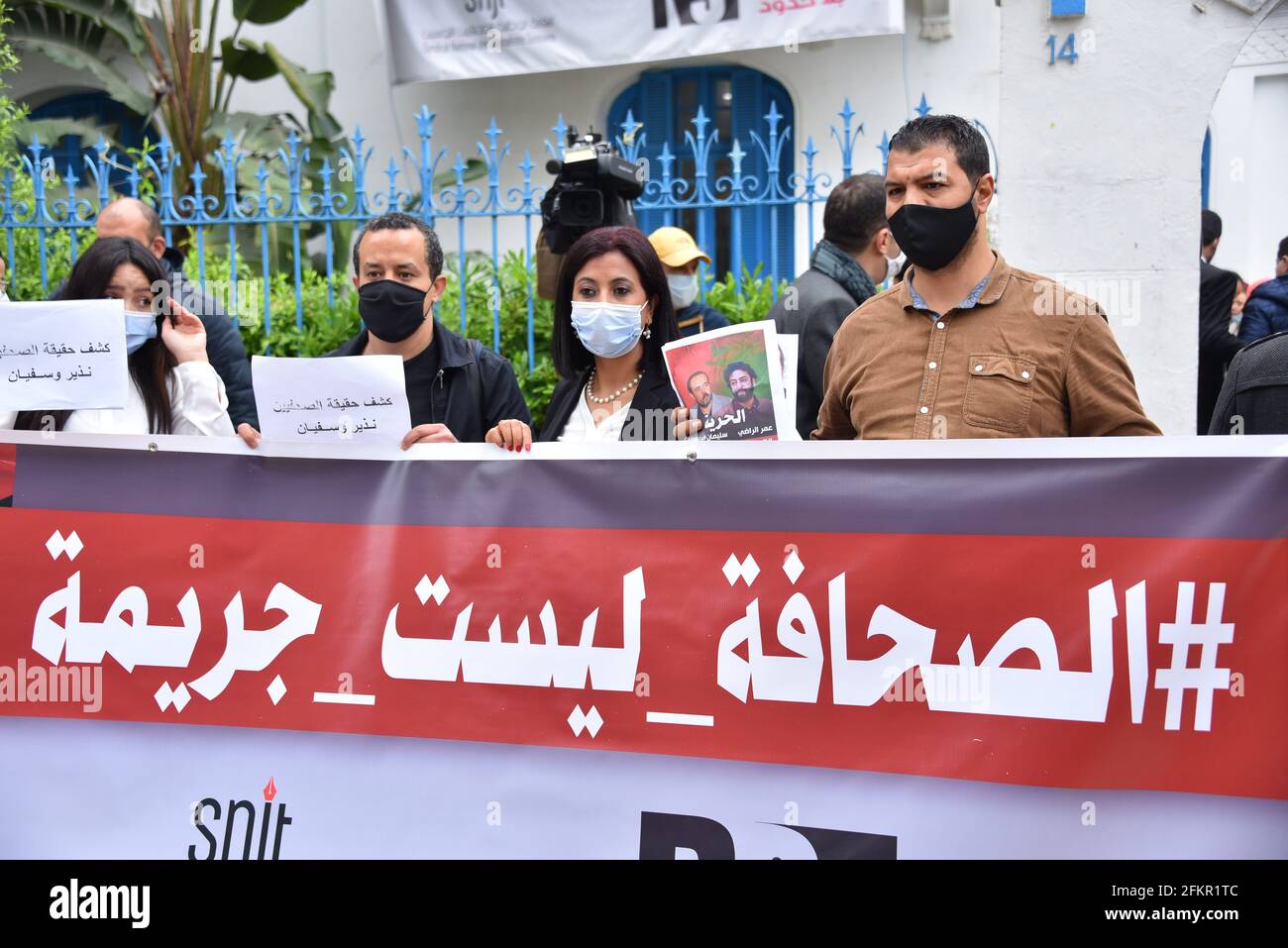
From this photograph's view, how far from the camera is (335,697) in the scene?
9.93 ft

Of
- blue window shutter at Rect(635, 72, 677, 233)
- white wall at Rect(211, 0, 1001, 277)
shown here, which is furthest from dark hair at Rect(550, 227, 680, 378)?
blue window shutter at Rect(635, 72, 677, 233)

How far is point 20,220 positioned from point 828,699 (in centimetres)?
697

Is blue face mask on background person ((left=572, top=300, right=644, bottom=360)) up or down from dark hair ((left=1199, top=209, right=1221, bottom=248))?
down

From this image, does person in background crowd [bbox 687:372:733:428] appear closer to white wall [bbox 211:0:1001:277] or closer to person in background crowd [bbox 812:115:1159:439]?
person in background crowd [bbox 812:115:1159:439]

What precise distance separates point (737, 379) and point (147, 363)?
1.79 metres

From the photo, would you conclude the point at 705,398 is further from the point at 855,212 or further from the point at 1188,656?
the point at 855,212

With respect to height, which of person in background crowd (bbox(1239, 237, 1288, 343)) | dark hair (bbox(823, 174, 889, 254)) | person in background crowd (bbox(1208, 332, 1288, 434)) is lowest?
person in background crowd (bbox(1208, 332, 1288, 434))

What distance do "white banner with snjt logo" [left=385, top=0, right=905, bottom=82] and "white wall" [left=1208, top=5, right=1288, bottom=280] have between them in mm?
4432

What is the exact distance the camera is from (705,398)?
3.14 meters

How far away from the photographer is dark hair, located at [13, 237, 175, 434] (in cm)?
353

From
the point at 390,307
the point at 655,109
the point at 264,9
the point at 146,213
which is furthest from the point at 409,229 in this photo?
the point at 264,9
